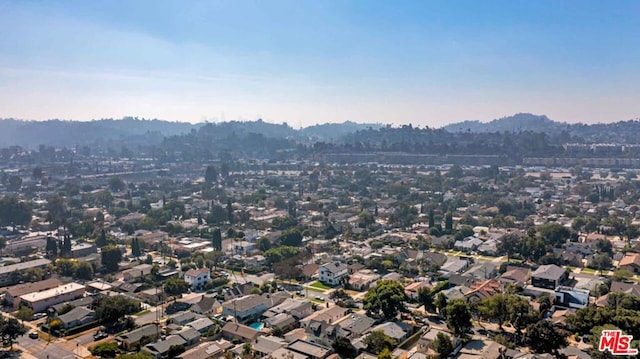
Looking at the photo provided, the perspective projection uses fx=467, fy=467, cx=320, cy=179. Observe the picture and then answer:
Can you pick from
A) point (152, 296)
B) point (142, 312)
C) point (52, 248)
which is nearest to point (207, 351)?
point (142, 312)

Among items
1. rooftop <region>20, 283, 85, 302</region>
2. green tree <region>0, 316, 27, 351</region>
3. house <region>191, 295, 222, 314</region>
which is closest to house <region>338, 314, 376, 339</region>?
house <region>191, 295, 222, 314</region>

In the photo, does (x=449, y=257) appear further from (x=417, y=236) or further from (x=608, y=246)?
(x=608, y=246)

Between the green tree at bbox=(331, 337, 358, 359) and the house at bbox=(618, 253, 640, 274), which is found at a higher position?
the house at bbox=(618, 253, 640, 274)

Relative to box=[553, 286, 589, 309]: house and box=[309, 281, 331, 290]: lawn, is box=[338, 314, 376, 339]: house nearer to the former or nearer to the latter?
box=[309, 281, 331, 290]: lawn

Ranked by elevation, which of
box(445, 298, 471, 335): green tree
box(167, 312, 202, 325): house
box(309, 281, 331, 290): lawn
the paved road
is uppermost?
box(445, 298, 471, 335): green tree

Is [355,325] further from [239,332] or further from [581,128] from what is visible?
[581,128]

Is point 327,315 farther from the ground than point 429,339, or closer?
closer

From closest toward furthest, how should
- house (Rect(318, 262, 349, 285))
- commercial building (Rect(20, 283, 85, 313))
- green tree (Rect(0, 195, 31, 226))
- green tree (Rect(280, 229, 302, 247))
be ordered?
commercial building (Rect(20, 283, 85, 313)) → house (Rect(318, 262, 349, 285)) → green tree (Rect(280, 229, 302, 247)) → green tree (Rect(0, 195, 31, 226))
